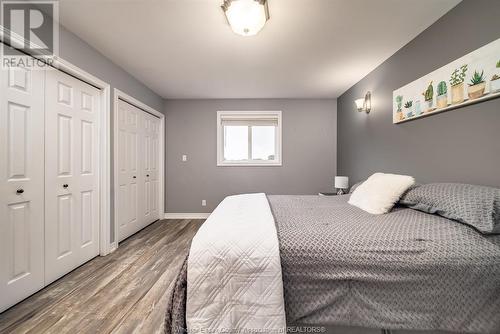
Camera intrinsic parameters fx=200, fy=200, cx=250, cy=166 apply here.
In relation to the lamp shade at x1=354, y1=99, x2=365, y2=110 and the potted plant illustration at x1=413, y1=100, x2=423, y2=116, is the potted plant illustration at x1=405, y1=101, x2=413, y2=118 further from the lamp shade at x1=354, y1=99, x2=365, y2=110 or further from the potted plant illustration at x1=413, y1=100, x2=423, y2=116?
the lamp shade at x1=354, y1=99, x2=365, y2=110

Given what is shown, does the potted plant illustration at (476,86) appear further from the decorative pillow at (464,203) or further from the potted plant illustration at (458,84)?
the decorative pillow at (464,203)

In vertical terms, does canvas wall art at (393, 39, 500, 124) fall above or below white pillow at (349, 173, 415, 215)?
above

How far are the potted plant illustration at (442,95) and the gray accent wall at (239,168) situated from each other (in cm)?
223

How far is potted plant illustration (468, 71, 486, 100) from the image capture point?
4.63 ft

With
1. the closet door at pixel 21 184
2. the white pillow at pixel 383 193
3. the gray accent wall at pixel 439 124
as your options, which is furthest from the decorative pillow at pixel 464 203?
the closet door at pixel 21 184

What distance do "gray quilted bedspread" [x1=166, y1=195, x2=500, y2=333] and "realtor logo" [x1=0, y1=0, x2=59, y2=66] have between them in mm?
2104

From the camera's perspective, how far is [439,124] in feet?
5.81

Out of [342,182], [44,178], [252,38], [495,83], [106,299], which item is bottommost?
[106,299]

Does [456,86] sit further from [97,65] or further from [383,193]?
[97,65]

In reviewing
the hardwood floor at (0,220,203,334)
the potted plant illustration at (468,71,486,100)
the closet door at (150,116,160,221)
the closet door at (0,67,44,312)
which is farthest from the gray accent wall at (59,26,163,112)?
the potted plant illustration at (468,71,486,100)

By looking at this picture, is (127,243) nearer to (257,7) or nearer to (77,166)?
(77,166)

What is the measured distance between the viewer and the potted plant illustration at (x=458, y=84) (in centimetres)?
154

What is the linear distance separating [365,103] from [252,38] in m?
1.89

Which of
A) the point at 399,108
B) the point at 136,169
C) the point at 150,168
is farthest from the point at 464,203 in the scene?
the point at 150,168
